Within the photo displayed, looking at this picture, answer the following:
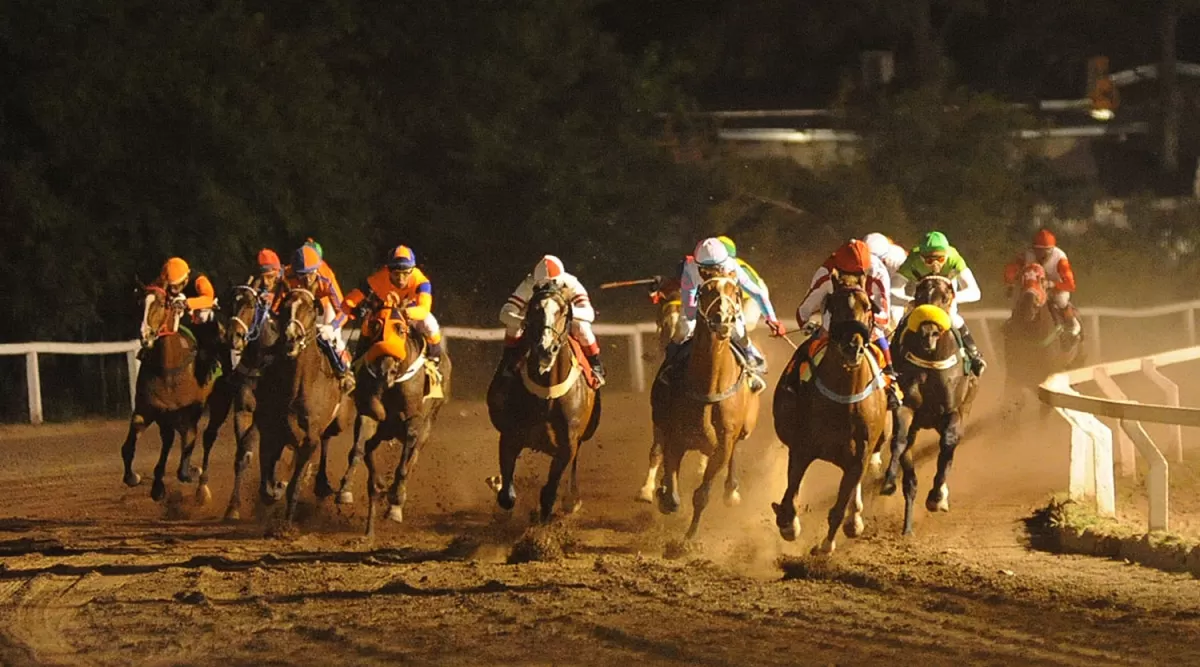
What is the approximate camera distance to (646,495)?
1342 cm

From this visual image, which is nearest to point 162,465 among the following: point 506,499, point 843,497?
point 506,499

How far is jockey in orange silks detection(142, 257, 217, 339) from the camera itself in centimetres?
1484

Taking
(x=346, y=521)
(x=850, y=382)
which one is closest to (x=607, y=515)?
(x=346, y=521)

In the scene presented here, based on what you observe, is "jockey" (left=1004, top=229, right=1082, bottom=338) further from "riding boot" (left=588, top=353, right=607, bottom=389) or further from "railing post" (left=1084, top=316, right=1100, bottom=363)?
"railing post" (left=1084, top=316, right=1100, bottom=363)

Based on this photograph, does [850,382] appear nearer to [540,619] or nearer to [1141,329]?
[540,619]

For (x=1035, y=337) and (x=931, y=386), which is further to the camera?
(x=1035, y=337)

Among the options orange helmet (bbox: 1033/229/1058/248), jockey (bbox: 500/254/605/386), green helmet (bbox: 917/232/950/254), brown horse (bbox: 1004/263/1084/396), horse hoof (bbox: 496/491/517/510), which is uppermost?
green helmet (bbox: 917/232/950/254)

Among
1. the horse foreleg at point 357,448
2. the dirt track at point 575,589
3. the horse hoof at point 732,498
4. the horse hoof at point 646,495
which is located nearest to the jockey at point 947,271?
the dirt track at point 575,589

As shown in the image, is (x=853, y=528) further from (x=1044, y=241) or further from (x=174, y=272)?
(x=1044, y=241)

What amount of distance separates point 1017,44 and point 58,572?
1765 inches

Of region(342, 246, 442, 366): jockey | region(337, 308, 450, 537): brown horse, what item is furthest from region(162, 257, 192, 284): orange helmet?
region(337, 308, 450, 537): brown horse

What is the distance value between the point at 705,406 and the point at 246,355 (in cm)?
396

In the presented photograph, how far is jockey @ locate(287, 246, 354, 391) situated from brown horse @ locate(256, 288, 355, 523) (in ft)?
0.34

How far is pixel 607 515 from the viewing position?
13.9 m
